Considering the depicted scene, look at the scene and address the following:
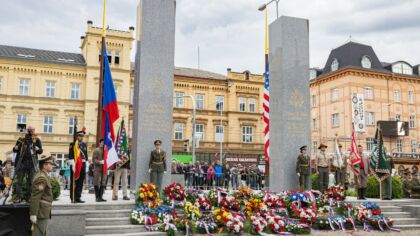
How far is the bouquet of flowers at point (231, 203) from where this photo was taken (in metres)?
11.5

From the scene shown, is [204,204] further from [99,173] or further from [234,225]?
[99,173]

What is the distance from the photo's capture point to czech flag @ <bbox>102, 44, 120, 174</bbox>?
12.0 metres

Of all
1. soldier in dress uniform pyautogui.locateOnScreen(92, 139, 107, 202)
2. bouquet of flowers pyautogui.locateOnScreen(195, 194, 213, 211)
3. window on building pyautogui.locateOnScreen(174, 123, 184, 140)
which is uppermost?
window on building pyautogui.locateOnScreen(174, 123, 184, 140)

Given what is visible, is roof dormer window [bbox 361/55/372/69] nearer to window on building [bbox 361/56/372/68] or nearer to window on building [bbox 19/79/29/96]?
window on building [bbox 361/56/372/68]

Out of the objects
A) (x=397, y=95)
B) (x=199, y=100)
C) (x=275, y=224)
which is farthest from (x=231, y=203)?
(x=397, y=95)

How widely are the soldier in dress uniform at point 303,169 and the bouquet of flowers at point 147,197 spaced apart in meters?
5.71

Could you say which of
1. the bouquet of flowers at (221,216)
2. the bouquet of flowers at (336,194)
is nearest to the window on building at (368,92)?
the bouquet of flowers at (336,194)

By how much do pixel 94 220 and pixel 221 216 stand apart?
129 inches

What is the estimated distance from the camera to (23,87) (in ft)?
135

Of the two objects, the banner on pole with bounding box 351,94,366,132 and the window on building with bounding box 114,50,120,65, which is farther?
the banner on pole with bounding box 351,94,366,132

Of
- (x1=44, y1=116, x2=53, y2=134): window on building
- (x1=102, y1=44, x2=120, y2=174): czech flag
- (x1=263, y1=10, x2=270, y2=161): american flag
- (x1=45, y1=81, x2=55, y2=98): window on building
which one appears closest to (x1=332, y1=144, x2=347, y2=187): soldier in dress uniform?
(x1=263, y1=10, x2=270, y2=161): american flag

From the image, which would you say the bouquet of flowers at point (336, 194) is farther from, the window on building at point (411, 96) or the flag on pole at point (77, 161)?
the window on building at point (411, 96)

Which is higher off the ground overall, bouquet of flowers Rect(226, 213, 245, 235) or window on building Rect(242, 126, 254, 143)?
window on building Rect(242, 126, 254, 143)

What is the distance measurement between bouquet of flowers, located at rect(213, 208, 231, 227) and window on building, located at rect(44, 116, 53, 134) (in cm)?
3501
